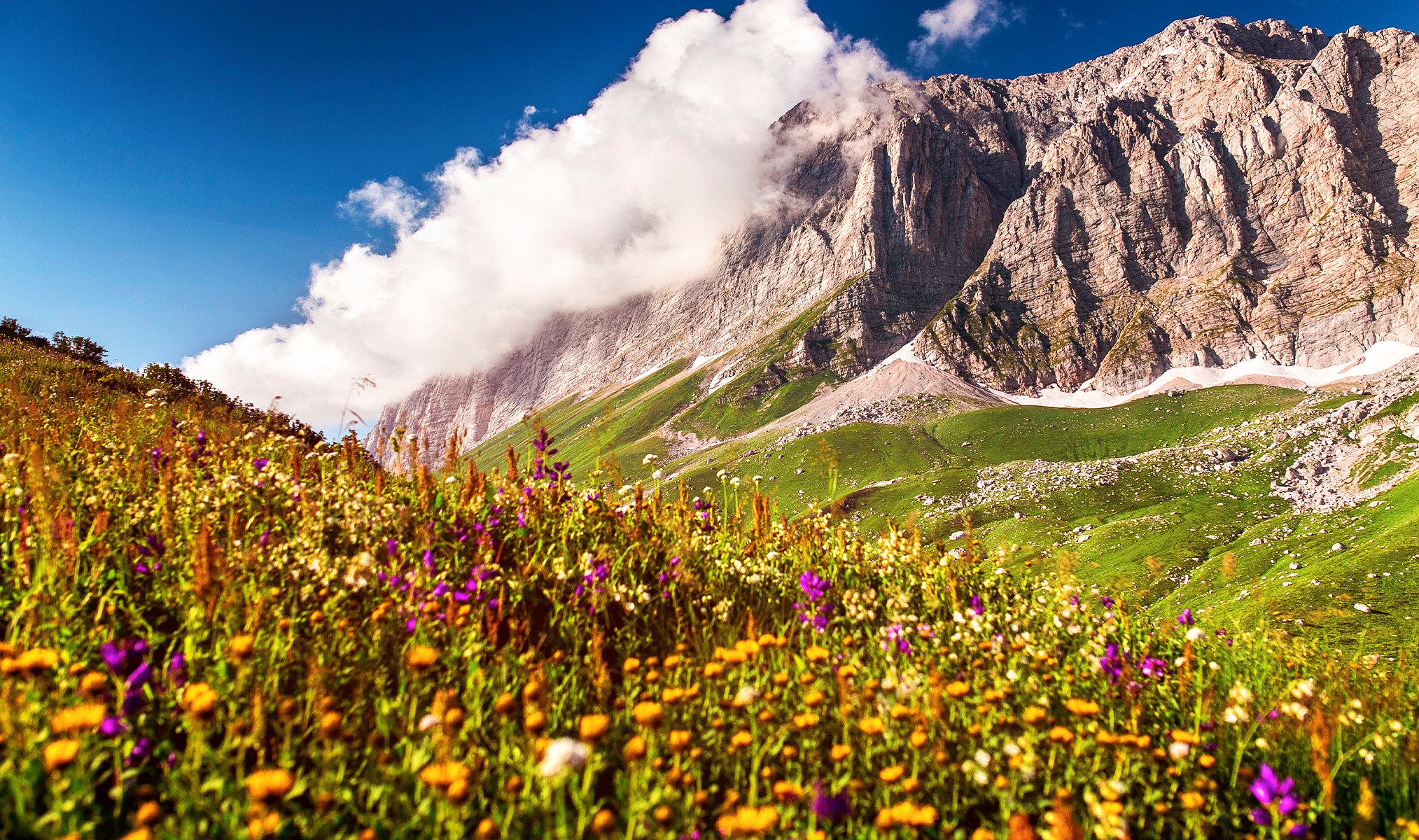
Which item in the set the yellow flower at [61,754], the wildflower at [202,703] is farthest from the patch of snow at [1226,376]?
the yellow flower at [61,754]

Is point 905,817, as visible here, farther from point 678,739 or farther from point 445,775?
point 445,775

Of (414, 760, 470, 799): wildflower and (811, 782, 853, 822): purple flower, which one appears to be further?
(811, 782, 853, 822): purple flower

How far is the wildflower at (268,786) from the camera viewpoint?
1.96 metres

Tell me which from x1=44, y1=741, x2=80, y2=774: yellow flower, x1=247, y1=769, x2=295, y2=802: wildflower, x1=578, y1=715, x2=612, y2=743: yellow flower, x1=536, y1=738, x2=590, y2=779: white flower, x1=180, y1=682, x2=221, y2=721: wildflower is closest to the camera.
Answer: x1=44, y1=741, x2=80, y2=774: yellow flower

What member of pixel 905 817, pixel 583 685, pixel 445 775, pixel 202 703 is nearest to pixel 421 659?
pixel 445 775

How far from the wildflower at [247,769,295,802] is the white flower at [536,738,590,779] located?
2.67 feet

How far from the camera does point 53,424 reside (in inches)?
330

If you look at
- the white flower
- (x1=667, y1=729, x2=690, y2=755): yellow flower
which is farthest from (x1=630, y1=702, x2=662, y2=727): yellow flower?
the white flower

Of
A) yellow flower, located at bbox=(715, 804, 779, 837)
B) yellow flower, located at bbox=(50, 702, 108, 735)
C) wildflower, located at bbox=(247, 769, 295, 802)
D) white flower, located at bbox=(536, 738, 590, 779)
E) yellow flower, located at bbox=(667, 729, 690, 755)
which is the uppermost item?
yellow flower, located at bbox=(50, 702, 108, 735)

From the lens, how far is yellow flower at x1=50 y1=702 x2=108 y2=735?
6.86 feet

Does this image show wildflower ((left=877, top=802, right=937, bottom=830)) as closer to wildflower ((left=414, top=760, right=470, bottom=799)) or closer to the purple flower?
the purple flower

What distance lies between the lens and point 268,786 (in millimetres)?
1964

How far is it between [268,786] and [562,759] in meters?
0.93

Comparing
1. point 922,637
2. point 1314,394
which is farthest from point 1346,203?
point 922,637
